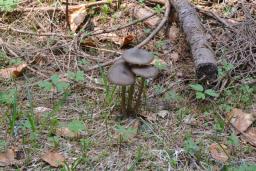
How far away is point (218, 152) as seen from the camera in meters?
3.15

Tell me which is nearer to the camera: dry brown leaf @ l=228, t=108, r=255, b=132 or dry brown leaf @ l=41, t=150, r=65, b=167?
dry brown leaf @ l=41, t=150, r=65, b=167

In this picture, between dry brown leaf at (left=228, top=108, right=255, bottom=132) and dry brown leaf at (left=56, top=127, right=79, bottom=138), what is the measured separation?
1227 mm

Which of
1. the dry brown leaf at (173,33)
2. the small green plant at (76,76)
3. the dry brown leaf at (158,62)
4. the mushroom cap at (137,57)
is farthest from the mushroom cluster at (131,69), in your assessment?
the dry brown leaf at (173,33)

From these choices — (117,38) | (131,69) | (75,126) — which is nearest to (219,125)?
(131,69)

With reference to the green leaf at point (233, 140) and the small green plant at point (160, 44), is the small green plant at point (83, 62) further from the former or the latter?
the green leaf at point (233, 140)

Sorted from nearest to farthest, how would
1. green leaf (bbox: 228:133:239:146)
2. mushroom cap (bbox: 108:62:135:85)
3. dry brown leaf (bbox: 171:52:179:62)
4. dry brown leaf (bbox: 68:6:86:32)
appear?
mushroom cap (bbox: 108:62:135:85), green leaf (bbox: 228:133:239:146), dry brown leaf (bbox: 171:52:179:62), dry brown leaf (bbox: 68:6:86:32)

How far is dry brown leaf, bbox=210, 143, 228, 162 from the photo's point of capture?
3.10 meters

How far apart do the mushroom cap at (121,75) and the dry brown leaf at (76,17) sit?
5.04 ft

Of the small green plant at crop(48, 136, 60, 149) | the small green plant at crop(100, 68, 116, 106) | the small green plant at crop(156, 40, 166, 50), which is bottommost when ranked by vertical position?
the small green plant at crop(48, 136, 60, 149)

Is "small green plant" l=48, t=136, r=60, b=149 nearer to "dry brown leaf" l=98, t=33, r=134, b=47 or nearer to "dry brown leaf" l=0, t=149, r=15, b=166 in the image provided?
"dry brown leaf" l=0, t=149, r=15, b=166

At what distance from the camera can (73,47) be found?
4246mm

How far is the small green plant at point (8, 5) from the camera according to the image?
470 centimetres

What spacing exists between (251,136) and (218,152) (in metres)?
0.37

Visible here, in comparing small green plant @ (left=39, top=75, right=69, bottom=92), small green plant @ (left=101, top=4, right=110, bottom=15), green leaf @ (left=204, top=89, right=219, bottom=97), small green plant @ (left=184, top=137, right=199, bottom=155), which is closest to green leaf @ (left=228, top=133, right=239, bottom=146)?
small green plant @ (left=184, top=137, right=199, bottom=155)
